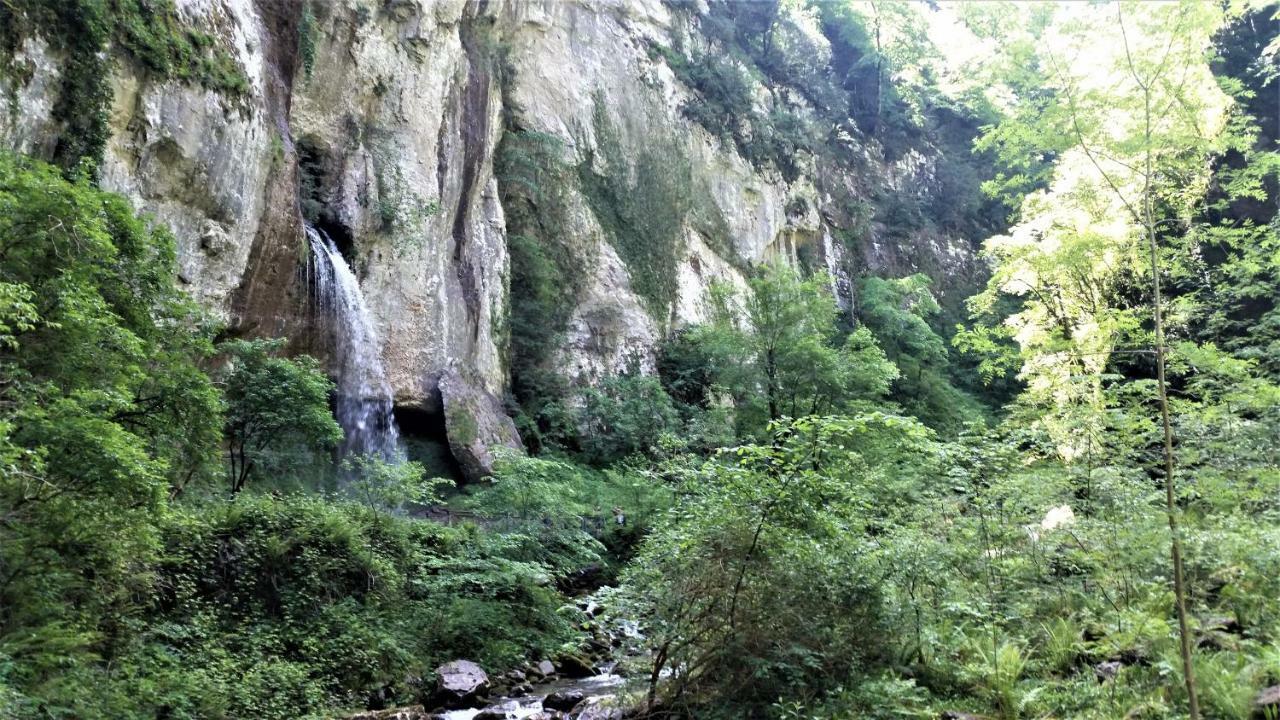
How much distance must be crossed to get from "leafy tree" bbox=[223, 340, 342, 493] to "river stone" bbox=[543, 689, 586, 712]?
5389mm

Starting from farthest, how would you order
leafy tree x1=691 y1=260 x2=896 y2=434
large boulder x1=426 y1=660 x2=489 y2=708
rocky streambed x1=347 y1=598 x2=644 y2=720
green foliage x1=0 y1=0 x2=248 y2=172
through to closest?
leafy tree x1=691 y1=260 x2=896 y2=434 → green foliage x1=0 y1=0 x2=248 y2=172 → large boulder x1=426 y1=660 x2=489 y2=708 → rocky streambed x1=347 y1=598 x2=644 y2=720

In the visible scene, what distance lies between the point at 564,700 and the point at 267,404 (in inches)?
247

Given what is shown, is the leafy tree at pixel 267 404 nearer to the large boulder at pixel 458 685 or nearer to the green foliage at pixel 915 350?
the large boulder at pixel 458 685

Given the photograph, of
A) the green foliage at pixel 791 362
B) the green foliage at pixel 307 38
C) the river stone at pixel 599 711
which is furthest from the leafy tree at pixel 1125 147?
the green foliage at pixel 307 38

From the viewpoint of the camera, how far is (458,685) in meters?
9.25

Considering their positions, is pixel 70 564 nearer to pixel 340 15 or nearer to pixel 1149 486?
pixel 1149 486

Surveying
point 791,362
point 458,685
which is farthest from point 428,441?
point 791,362

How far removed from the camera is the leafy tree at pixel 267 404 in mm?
11406

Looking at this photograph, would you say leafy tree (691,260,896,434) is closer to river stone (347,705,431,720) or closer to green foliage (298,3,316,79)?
green foliage (298,3,316,79)

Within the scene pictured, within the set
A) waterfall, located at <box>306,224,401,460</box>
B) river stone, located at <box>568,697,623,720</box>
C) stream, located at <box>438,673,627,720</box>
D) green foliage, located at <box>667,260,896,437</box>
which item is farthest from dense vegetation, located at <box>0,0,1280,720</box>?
green foliage, located at <box>667,260,896,437</box>

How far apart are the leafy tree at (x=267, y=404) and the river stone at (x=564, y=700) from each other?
5389 millimetres

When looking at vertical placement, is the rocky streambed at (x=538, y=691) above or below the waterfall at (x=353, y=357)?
below

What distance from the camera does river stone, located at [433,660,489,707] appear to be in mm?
9117

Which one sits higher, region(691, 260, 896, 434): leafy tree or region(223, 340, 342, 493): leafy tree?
region(691, 260, 896, 434): leafy tree
